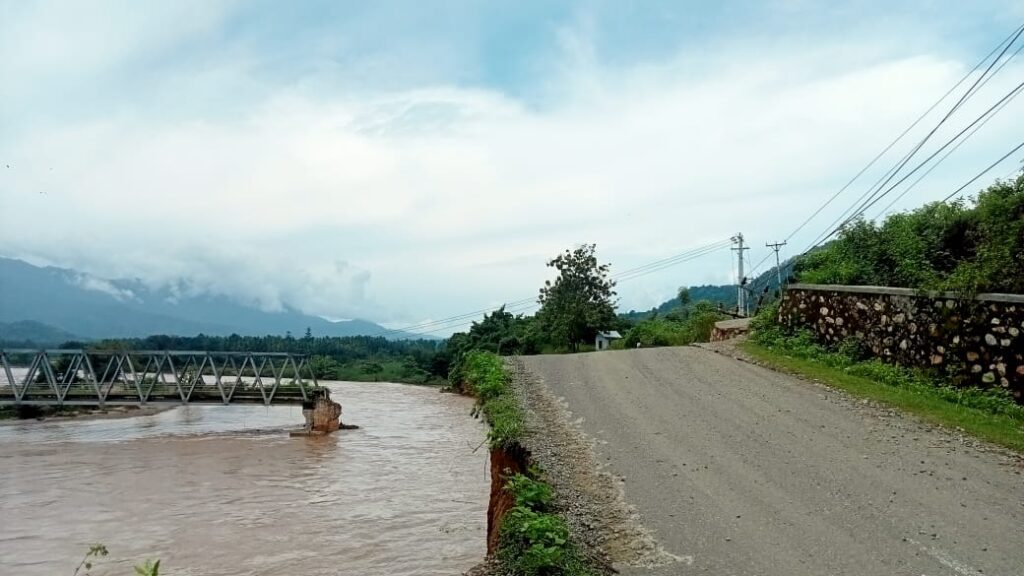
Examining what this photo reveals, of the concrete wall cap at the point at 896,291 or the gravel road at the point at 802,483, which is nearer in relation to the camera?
the gravel road at the point at 802,483

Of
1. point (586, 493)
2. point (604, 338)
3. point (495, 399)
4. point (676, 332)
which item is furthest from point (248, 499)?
point (604, 338)

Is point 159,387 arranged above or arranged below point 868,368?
below

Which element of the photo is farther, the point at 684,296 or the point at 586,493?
the point at 684,296

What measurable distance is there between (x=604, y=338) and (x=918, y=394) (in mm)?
22021

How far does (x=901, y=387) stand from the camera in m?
9.75

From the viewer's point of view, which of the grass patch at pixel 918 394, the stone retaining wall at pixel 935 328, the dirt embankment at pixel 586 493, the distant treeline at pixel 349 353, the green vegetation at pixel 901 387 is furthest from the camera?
the distant treeline at pixel 349 353

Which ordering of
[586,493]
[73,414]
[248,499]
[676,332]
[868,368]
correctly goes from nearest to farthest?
[586,493]
[868,368]
[248,499]
[676,332]
[73,414]

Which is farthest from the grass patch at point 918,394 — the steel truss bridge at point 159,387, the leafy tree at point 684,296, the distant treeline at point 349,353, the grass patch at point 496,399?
the distant treeline at point 349,353

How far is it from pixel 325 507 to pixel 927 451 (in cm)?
1119

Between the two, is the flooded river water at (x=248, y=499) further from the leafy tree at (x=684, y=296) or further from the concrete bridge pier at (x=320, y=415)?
the leafy tree at (x=684, y=296)

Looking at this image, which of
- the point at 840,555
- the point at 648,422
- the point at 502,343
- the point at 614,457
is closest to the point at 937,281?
the point at 648,422

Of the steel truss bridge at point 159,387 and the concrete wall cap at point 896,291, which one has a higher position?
the concrete wall cap at point 896,291

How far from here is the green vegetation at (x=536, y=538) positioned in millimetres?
4340

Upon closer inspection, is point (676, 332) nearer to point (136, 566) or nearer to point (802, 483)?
point (802, 483)
